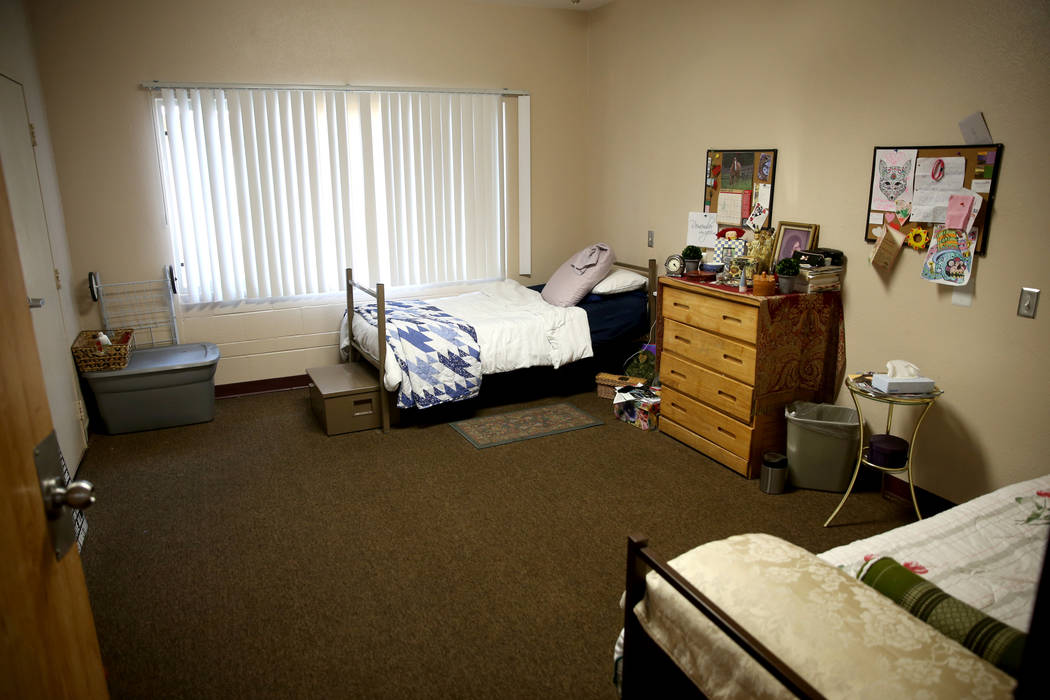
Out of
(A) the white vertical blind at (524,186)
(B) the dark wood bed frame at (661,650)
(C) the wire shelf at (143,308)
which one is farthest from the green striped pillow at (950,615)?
(C) the wire shelf at (143,308)

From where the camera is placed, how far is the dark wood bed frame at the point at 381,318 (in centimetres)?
393

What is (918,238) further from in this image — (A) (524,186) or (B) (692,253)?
(A) (524,186)

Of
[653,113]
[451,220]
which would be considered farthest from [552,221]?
[653,113]

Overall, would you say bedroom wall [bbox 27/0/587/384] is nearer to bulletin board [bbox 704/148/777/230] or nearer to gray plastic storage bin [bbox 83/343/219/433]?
gray plastic storage bin [bbox 83/343/219/433]

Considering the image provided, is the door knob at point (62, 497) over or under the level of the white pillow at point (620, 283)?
over

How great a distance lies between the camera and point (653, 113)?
190 inches

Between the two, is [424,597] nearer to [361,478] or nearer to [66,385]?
[361,478]

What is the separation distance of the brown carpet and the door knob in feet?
4.40

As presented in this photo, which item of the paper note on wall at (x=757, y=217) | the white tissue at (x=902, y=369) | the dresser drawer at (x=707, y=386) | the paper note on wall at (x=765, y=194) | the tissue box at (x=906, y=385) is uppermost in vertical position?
the paper note on wall at (x=765, y=194)

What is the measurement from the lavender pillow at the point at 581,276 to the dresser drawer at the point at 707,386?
0.99 meters

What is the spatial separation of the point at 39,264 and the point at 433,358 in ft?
6.96

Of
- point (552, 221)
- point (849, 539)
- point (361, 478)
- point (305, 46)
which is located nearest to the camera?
point (849, 539)

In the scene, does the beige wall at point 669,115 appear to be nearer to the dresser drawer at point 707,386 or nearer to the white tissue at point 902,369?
the white tissue at point 902,369

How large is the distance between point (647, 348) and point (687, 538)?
1.90m
